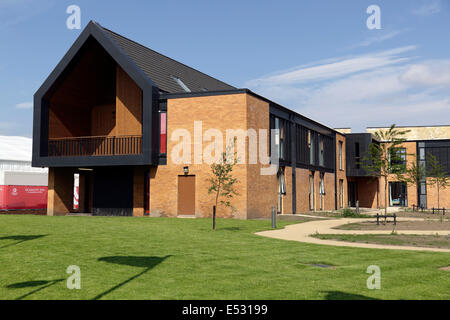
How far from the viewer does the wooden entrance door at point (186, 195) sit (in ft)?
90.5

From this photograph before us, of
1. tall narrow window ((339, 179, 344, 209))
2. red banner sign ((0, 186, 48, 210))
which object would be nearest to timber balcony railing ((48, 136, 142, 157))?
red banner sign ((0, 186, 48, 210))

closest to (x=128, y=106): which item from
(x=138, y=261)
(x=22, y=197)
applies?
(x=22, y=197)

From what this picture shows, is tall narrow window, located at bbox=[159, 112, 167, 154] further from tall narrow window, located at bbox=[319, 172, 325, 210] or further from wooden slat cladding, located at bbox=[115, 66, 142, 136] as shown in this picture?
tall narrow window, located at bbox=[319, 172, 325, 210]

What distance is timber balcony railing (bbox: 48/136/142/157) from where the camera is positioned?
2852cm

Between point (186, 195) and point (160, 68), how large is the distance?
9482mm

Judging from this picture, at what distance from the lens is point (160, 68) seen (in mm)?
31594

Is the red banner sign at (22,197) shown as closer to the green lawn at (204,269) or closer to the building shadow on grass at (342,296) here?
the green lawn at (204,269)

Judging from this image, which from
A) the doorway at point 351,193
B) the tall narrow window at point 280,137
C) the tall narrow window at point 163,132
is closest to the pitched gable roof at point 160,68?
the tall narrow window at point 163,132

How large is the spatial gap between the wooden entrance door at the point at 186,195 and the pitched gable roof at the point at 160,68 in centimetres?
581

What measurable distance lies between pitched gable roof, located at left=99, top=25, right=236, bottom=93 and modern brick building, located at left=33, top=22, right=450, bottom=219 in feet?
0.34

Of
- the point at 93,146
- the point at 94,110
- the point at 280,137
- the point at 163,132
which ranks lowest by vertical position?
the point at 93,146

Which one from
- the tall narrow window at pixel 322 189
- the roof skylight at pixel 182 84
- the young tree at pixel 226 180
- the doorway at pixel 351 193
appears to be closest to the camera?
the young tree at pixel 226 180

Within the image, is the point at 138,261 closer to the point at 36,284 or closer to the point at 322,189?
the point at 36,284

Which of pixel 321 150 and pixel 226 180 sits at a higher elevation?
pixel 321 150
